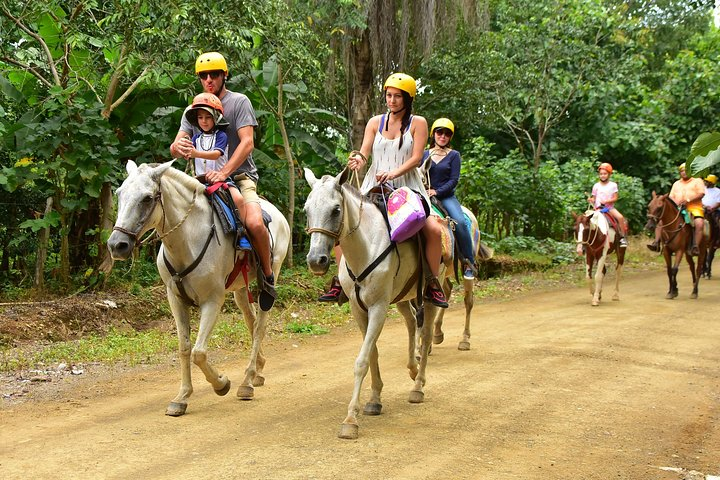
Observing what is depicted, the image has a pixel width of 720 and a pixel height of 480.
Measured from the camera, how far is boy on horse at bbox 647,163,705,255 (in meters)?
16.8

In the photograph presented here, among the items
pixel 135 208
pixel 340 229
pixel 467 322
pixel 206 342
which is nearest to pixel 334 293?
pixel 340 229

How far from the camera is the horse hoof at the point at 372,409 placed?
7246 mm

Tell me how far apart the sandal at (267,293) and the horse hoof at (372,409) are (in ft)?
4.65

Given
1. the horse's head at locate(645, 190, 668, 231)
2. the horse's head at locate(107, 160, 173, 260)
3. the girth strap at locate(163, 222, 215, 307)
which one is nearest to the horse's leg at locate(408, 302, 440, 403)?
the girth strap at locate(163, 222, 215, 307)

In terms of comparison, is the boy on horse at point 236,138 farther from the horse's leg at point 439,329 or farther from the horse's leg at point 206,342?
the horse's leg at point 439,329

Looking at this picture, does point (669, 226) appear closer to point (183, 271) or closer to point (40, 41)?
point (40, 41)

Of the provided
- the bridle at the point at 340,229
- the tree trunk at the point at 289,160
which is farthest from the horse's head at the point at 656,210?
the bridle at the point at 340,229

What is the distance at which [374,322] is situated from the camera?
6.84 meters

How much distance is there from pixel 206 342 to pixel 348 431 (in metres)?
1.46

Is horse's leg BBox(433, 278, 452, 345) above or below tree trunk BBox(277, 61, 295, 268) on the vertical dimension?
below

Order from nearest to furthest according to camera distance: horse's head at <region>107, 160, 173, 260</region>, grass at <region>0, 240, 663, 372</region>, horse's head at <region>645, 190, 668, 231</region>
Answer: horse's head at <region>107, 160, 173, 260</region> → grass at <region>0, 240, 663, 372</region> → horse's head at <region>645, 190, 668, 231</region>

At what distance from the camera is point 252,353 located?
8.13 m

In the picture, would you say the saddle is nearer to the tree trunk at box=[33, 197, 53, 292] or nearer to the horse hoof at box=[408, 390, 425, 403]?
the horse hoof at box=[408, 390, 425, 403]

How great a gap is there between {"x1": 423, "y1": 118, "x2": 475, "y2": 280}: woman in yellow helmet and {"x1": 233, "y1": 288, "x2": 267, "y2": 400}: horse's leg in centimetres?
249
